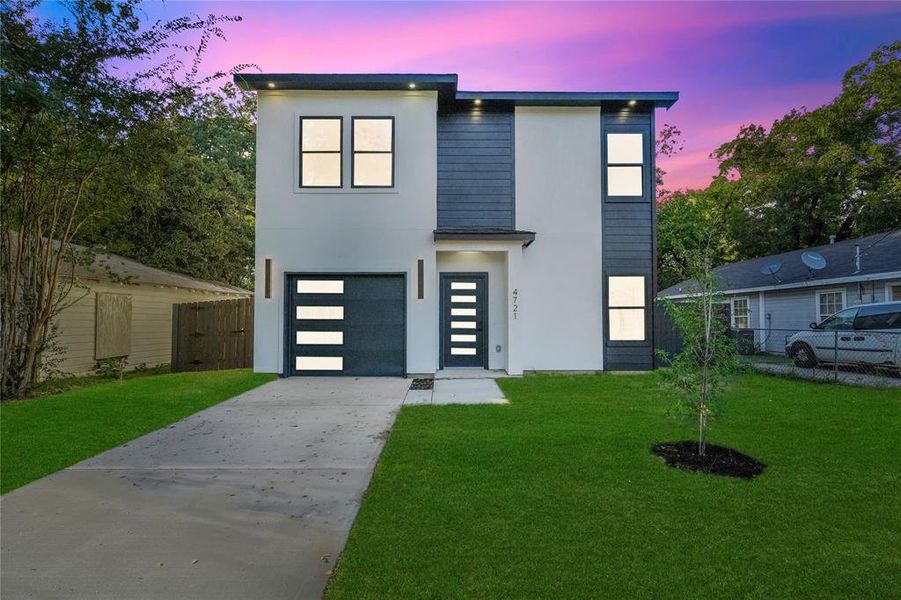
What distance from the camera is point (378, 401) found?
722cm

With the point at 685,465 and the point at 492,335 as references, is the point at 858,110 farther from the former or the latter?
the point at 685,465

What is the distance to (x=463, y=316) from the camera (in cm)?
1030

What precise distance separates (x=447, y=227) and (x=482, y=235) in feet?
2.91

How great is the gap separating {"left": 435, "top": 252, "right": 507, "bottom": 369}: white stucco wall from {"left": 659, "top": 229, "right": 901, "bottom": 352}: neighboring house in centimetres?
582

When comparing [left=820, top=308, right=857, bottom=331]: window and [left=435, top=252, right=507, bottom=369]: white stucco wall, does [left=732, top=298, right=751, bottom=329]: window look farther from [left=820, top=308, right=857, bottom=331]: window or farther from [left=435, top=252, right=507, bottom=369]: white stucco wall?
[left=435, top=252, right=507, bottom=369]: white stucco wall

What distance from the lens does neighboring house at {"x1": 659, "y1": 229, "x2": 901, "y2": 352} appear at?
1326 centimetres

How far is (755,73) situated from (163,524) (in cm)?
2121

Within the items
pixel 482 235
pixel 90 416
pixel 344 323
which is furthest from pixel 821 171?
pixel 90 416

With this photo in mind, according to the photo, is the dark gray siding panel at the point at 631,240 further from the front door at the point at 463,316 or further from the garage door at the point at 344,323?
the garage door at the point at 344,323

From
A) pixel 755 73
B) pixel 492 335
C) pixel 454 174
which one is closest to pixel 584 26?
pixel 454 174

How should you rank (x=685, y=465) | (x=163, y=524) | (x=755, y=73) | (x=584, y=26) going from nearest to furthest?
(x=163, y=524) < (x=685, y=465) < (x=584, y=26) < (x=755, y=73)


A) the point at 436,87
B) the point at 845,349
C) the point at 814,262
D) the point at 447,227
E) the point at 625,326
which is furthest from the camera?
the point at 814,262

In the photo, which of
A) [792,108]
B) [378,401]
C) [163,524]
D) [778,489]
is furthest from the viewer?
[792,108]

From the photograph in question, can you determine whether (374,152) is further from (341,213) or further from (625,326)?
(625,326)
